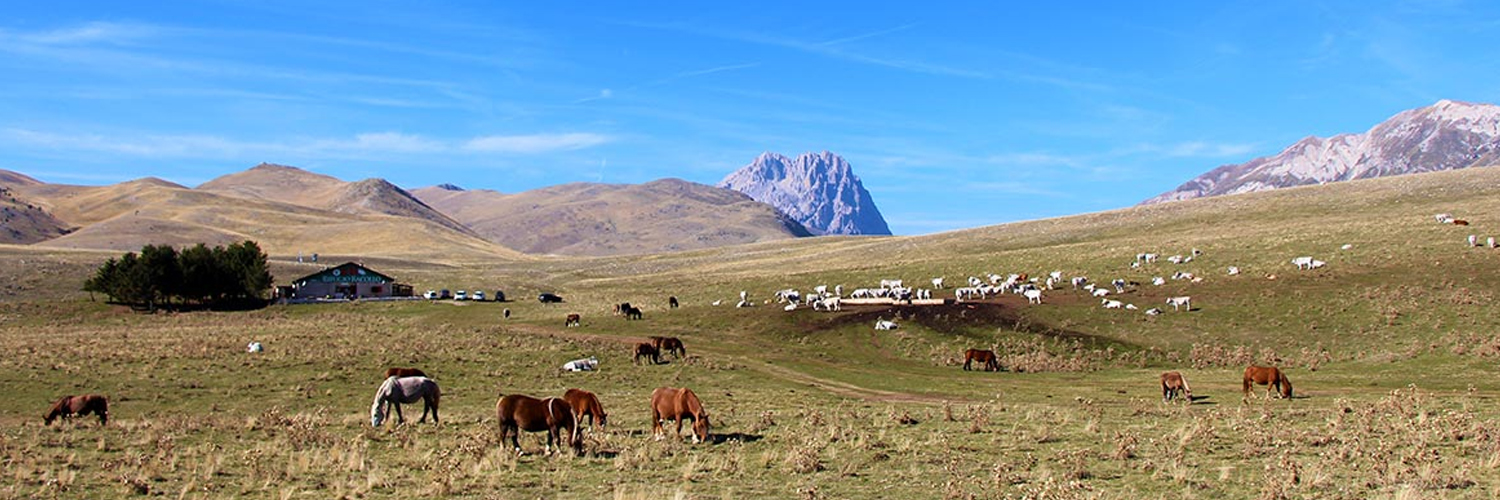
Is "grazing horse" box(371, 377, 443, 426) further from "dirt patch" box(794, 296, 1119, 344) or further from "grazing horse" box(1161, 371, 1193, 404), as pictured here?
"dirt patch" box(794, 296, 1119, 344)

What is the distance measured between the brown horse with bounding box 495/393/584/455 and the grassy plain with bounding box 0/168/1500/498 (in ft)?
2.10

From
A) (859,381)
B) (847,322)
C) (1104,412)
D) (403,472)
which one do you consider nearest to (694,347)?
(847,322)

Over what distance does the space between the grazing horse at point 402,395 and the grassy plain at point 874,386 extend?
2.52 ft

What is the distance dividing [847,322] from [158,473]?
4244cm

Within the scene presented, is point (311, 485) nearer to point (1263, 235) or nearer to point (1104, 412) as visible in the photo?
point (1104, 412)

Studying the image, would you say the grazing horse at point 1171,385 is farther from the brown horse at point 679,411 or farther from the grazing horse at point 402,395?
the grazing horse at point 402,395

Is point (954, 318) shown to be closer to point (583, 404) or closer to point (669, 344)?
point (669, 344)

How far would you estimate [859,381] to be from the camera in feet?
133

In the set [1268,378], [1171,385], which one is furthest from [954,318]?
[1268,378]

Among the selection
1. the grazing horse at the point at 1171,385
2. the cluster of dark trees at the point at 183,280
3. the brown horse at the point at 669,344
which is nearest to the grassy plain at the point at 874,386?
the grazing horse at the point at 1171,385

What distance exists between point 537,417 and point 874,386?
20482 mm

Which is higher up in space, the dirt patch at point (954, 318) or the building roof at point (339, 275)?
the building roof at point (339, 275)

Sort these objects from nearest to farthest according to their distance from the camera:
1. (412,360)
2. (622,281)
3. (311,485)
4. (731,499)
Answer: (731,499)
(311,485)
(412,360)
(622,281)

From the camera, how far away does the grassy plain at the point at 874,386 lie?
58.2ft
